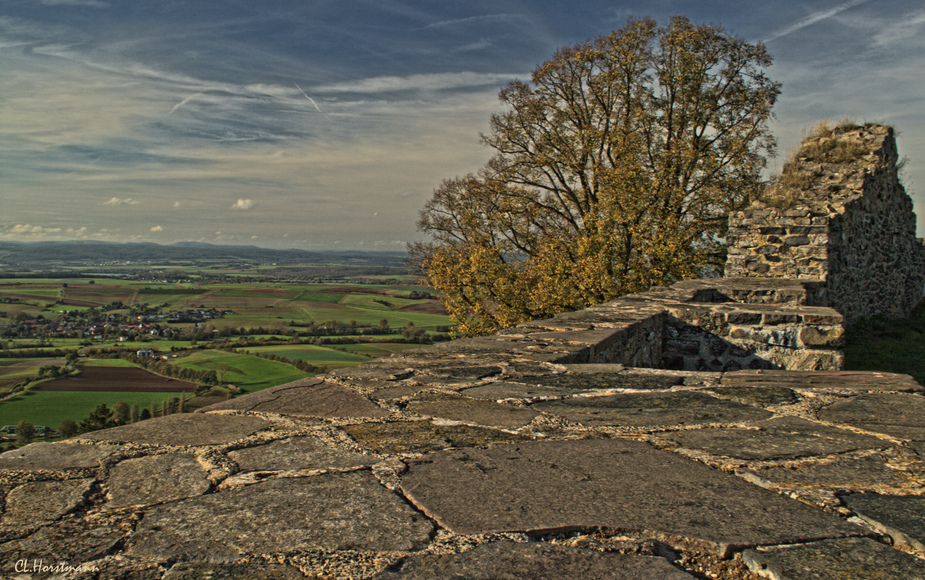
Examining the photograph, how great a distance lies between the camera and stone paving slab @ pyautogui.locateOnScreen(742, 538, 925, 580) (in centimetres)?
119

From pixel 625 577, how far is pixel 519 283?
17864mm

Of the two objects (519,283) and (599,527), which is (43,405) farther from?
(599,527)

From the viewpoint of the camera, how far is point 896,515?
1455 mm

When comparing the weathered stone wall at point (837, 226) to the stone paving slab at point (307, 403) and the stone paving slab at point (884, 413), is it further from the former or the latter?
the stone paving slab at point (307, 403)

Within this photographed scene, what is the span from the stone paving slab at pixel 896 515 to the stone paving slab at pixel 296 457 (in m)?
1.46

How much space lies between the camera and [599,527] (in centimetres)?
141

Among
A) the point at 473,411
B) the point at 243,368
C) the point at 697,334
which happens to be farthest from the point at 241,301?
the point at 473,411

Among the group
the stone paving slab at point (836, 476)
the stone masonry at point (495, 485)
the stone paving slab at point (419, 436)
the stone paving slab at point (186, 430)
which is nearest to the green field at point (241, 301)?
the stone masonry at point (495, 485)

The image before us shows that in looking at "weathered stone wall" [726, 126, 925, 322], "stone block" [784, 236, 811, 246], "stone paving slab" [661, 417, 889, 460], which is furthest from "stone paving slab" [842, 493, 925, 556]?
"stone block" [784, 236, 811, 246]

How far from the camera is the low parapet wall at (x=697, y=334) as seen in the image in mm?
5258

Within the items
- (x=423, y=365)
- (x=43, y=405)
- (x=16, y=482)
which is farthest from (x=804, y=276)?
(x=43, y=405)

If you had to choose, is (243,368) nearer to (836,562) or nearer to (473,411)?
(473,411)
